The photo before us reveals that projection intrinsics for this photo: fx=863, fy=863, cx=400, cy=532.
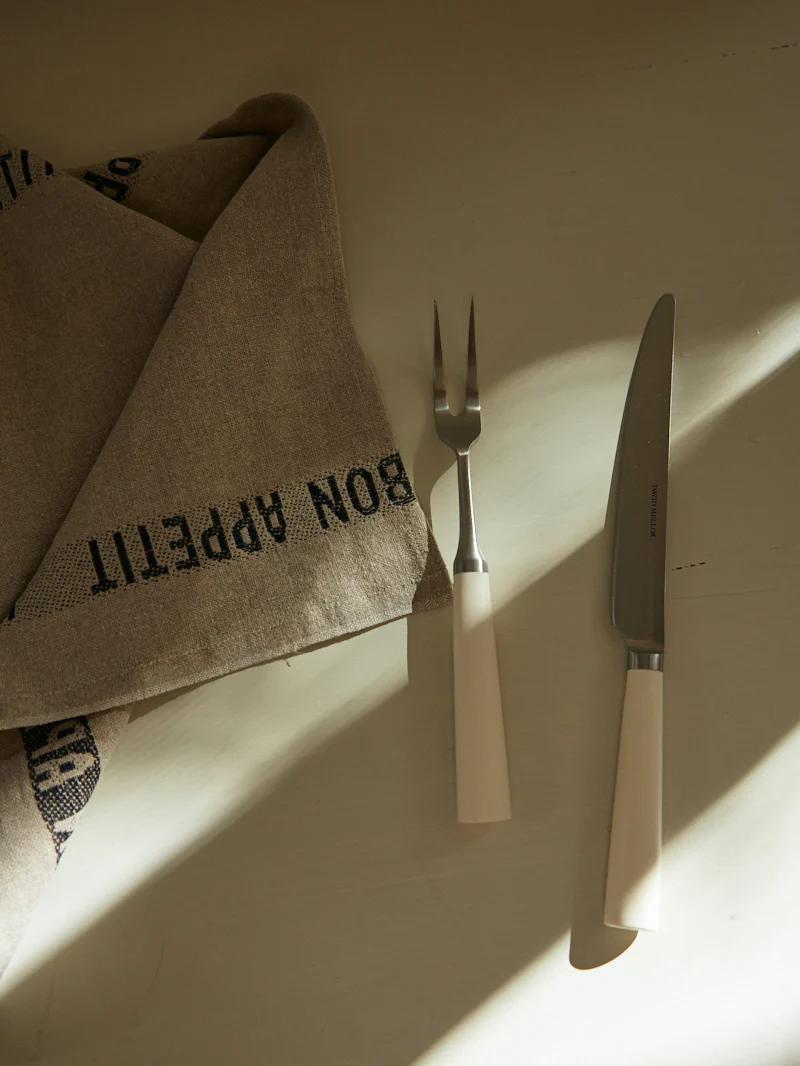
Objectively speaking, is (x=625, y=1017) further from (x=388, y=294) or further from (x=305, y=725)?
(x=388, y=294)

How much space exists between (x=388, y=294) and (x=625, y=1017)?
569mm

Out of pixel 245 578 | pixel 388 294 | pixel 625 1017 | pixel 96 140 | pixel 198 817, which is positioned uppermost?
pixel 96 140

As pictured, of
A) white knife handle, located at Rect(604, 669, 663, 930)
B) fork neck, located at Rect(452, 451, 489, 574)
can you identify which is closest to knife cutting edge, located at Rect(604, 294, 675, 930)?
white knife handle, located at Rect(604, 669, 663, 930)

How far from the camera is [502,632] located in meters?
0.65

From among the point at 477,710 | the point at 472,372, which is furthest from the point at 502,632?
the point at 472,372

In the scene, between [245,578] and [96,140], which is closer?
[245,578]

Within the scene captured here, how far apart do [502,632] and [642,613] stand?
0.10 meters

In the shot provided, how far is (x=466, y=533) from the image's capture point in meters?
0.64

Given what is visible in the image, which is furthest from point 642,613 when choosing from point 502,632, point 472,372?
point 472,372

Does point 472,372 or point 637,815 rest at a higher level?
point 472,372

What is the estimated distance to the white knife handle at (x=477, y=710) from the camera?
596mm

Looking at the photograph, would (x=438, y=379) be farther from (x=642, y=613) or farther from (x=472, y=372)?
(x=642, y=613)

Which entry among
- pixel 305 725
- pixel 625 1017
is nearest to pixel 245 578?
pixel 305 725

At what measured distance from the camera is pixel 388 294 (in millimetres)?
722
